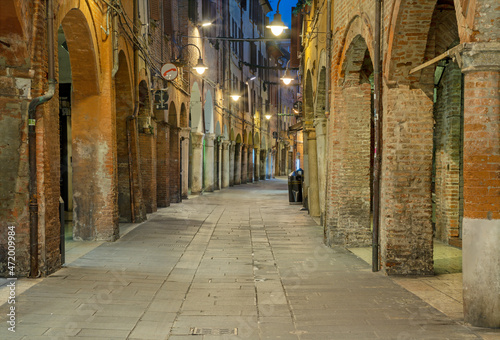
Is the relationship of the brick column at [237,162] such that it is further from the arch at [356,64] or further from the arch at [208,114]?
the arch at [356,64]

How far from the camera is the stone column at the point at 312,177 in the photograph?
1441cm

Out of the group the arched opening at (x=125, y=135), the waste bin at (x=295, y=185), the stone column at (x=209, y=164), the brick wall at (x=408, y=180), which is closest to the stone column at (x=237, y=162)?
the stone column at (x=209, y=164)

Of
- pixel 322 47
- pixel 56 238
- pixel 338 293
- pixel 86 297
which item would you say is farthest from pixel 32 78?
pixel 322 47

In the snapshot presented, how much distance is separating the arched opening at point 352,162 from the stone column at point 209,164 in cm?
1588

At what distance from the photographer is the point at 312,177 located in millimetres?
14766

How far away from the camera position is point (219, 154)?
2786 centimetres

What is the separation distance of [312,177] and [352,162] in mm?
5256

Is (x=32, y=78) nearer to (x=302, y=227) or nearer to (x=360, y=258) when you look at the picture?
(x=360, y=258)

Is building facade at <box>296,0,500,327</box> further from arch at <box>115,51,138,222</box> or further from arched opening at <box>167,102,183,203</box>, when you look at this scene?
arched opening at <box>167,102,183,203</box>

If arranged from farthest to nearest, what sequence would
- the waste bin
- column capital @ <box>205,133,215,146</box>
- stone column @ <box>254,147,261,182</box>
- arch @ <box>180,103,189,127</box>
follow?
stone column @ <box>254,147,261,182</box>, column capital @ <box>205,133,215,146</box>, arch @ <box>180,103,189,127</box>, the waste bin

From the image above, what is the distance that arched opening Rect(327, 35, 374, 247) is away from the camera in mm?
9469

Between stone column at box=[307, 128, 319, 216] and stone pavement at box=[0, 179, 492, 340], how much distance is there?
448 centimetres

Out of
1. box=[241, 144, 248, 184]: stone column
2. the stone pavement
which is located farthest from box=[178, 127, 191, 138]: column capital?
box=[241, 144, 248, 184]: stone column

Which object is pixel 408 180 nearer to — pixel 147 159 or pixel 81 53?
pixel 81 53
